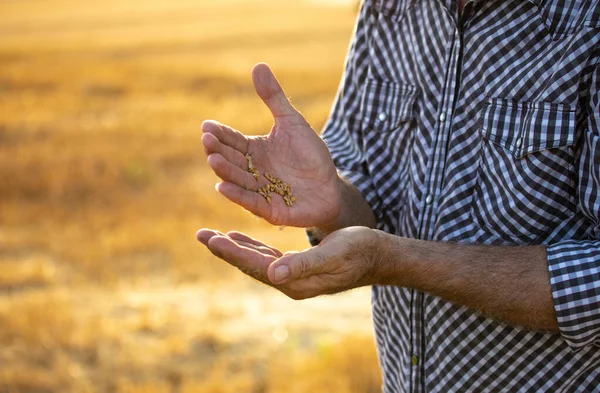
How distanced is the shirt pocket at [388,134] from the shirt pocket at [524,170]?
328 millimetres

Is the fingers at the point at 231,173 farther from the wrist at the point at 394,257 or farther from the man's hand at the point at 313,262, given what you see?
the wrist at the point at 394,257

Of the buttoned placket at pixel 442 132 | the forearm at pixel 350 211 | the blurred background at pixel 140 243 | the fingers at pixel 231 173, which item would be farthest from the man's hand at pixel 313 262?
the blurred background at pixel 140 243

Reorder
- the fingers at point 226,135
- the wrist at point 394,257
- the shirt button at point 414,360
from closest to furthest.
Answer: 1. the wrist at point 394,257
2. the fingers at point 226,135
3. the shirt button at point 414,360

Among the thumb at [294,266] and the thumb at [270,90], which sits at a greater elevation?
the thumb at [270,90]

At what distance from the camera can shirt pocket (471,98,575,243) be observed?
2.09 m

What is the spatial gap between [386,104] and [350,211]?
38 centimetres

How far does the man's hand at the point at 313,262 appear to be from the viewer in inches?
74.9

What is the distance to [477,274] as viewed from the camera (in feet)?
6.97

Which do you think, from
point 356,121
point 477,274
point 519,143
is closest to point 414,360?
point 477,274

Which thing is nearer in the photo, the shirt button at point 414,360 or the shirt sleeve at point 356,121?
the shirt button at point 414,360

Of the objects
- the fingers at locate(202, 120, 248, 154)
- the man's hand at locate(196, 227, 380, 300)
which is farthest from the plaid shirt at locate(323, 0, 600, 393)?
the fingers at locate(202, 120, 248, 154)

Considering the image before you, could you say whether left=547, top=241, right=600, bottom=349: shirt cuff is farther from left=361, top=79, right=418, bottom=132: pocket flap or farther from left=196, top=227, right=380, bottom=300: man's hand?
left=361, top=79, right=418, bottom=132: pocket flap

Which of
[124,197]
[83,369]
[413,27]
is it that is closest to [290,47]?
[124,197]

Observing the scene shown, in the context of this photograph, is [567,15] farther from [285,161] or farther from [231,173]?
[231,173]
